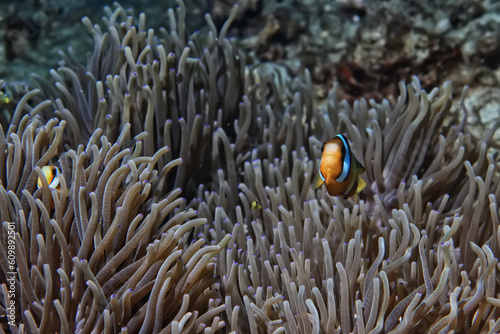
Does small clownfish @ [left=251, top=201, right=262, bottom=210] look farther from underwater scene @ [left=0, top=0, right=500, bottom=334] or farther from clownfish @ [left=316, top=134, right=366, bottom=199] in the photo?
clownfish @ [left=316, top=134, right=366, bottom=199]

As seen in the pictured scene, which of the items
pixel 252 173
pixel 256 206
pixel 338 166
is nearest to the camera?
pixel 338 166

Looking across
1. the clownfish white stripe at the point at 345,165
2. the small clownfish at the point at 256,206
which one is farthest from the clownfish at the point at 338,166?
the small clownfish at the point at 256,206

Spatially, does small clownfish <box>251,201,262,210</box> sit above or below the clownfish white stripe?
below

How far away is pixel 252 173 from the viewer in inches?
93.7

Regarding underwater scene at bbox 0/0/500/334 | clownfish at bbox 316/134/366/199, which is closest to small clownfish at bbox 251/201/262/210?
underwater scene at bbox 0/0/500/334

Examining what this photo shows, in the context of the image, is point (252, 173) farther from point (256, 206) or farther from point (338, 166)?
point (338, 166)

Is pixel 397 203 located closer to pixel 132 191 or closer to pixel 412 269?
pixel 412 269

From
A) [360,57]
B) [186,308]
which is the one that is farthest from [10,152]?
[360,57]

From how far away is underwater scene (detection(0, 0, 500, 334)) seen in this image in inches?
60.2

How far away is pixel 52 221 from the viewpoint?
4.83 feet

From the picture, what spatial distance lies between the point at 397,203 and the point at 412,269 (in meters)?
0.59

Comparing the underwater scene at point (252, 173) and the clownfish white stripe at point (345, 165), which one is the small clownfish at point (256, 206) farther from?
the clownfish white stripe at point (345, 165)

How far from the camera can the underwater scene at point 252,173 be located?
1529mm

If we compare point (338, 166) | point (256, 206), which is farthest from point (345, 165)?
point (256, 206)
